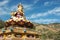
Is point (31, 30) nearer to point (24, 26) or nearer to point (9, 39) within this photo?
point (24, 26)

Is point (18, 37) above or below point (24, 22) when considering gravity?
below

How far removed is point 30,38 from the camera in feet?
55.2

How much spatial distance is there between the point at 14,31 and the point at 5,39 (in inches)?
39.1

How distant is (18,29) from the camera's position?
16.7m

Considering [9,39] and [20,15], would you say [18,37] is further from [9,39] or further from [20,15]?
[20,15]

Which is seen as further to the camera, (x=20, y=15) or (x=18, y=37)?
(x=20, y=15)

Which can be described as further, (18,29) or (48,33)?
(48,33)

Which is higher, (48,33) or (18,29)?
(18,29)

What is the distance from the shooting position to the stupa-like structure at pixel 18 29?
54.0 feet

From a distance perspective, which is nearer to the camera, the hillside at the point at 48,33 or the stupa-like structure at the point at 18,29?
the stupa-like structure at the point at 18,29

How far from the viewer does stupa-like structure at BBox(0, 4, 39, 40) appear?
16469 millimetres

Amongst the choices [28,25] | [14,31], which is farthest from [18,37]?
[28,25]

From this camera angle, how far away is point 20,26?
17.3 meters

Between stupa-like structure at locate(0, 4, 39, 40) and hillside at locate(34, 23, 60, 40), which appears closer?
stupa-like structure at locate(0, 4, 39, 40)
